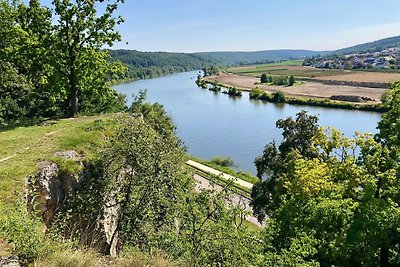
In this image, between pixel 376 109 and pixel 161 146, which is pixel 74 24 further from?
pixel 376 109

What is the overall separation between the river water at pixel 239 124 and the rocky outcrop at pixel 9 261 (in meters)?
38.2

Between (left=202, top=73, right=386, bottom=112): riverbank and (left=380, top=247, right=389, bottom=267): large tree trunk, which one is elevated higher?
(left=380, top=247, right=389, bottom=267): large tree trunk

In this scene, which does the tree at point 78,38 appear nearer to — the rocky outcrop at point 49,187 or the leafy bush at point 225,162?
the rocky outcrop at point 49,187

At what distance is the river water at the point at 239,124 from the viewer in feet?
165

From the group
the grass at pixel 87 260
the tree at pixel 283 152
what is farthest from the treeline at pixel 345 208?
the tree at pixel 283 152

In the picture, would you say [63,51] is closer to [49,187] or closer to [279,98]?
[49,187]

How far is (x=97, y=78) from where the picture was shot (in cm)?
2084

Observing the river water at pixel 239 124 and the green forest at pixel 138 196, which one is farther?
the river water at pixel 239 124

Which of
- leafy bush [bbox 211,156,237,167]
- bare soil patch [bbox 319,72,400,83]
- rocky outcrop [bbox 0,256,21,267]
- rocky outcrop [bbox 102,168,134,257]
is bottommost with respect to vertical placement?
bare soil patch [bbox 319,72,400,83]

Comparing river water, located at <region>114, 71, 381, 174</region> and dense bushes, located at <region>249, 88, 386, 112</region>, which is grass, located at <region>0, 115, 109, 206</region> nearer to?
river water, located at <region>114, 71, 381, 174</region>

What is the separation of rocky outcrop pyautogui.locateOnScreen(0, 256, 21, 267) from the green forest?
192 mm

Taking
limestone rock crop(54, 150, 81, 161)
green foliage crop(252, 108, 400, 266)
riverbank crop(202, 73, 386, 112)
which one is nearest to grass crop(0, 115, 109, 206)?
limestone rock crop(54, 150, 81, 161)

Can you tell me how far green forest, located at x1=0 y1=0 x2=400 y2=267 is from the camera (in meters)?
8.52

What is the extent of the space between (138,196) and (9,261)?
5673mm
